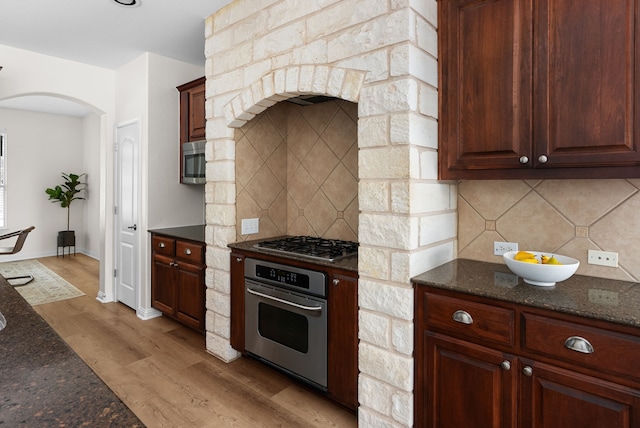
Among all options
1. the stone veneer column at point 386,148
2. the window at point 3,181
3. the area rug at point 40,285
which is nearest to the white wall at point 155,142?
the area rug at point 40,285

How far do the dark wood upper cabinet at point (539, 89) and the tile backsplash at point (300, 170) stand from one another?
3.08 feet

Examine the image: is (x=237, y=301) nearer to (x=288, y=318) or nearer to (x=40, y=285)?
(x=288, y=318)

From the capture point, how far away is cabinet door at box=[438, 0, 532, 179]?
5.59 feet

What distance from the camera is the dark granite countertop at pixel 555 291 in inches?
53.0

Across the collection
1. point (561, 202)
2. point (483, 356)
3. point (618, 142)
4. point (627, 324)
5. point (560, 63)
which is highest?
point (560, 63)

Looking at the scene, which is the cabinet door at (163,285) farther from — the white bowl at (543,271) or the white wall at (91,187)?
the white wall at (91,187)

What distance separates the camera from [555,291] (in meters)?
1.57

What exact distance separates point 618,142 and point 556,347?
2.84 feet

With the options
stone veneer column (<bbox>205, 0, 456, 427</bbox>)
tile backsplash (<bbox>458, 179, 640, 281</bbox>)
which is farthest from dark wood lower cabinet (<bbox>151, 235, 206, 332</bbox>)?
tile backsplash (<bbox>458, 179, 640, 281</bbox>)

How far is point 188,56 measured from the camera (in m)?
3.88

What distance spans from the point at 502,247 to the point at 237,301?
1832 millimetres

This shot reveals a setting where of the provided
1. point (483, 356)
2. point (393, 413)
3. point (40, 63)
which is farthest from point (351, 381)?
point (40, 63)

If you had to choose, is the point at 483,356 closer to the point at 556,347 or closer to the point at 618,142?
the point at 556,347

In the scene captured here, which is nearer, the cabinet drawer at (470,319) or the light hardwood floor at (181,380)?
the cabinet drawer at (470,319)
